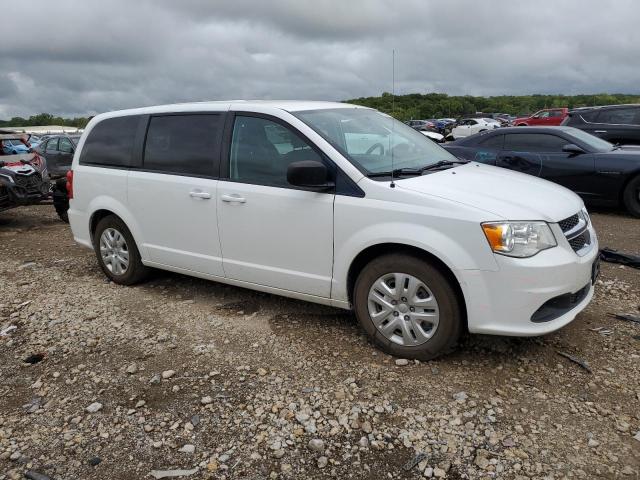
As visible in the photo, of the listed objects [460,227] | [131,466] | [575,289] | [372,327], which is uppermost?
[460,227]

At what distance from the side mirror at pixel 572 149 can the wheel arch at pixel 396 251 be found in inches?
232

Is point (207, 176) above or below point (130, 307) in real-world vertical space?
above

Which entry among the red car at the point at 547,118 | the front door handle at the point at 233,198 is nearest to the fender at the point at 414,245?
the front door handle at the point at 233,198

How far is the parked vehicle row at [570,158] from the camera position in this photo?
25.6 ft

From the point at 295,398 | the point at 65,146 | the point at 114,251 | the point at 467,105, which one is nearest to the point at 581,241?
the point at 295,398

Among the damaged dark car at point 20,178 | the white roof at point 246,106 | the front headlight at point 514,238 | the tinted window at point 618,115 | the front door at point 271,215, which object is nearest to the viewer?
the front headlight at point 514,238

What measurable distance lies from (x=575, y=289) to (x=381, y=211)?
4.27ft

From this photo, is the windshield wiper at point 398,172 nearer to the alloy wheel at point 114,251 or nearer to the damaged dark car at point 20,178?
the alloy wheel at point 114,251

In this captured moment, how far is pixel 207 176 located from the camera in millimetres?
4332

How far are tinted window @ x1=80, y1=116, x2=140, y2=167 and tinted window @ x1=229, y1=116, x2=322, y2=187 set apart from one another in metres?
1.36

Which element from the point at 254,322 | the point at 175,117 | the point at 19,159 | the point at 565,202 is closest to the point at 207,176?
the point at 175,117

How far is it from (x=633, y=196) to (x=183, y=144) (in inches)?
258

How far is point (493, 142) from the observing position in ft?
29.3

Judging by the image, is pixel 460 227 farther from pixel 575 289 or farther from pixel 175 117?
pixel 175 117
